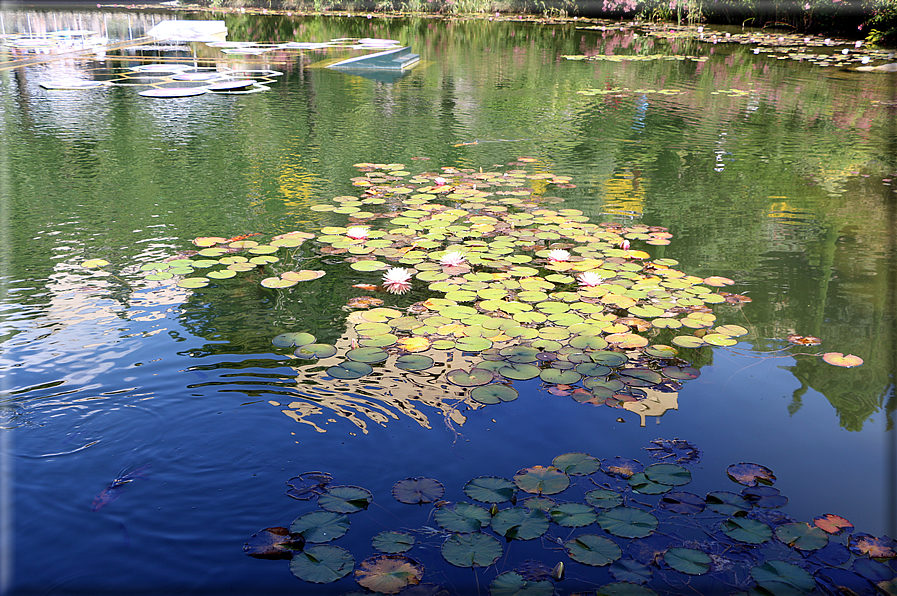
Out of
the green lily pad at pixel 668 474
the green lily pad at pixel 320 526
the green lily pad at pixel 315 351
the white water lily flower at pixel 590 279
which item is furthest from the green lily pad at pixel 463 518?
the white water lily flower at pixel 590 279

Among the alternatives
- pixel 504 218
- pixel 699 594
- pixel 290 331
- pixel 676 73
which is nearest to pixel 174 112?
pixel 504 218

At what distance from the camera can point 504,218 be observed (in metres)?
4.00

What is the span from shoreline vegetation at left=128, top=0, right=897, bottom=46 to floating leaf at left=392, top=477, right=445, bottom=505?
1529 centimetres

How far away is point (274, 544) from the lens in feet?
5.23

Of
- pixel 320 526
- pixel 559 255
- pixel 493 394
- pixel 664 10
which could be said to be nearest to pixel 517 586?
pixel 320 526

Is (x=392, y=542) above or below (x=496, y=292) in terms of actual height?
below

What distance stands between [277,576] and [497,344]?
1297mm

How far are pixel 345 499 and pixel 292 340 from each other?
98 centimetres

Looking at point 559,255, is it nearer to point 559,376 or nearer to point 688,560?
point 559,376

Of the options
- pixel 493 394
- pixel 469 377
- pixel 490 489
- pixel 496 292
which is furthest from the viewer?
pixel 496 292

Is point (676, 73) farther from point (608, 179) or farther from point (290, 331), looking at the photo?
point (290, 331)

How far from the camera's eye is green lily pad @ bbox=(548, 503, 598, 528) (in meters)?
1.62

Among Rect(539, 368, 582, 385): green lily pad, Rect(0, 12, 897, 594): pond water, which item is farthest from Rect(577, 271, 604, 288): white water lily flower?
Rect(539, 368, 582, 385): green lily pad

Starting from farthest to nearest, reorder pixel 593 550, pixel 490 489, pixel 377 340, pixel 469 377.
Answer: pixel 377 340 → pixel 469 377 → pixel 490 489 → pixel 593 550
